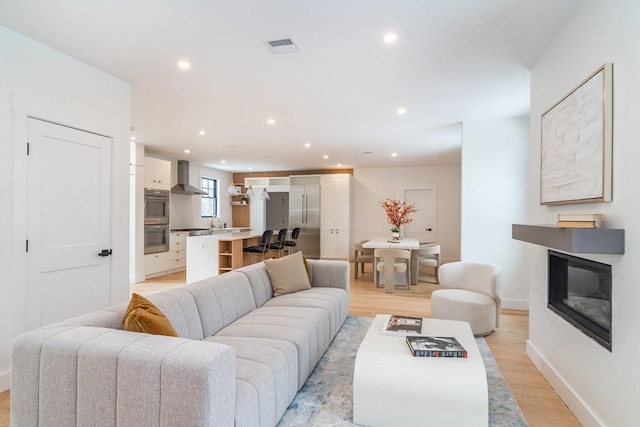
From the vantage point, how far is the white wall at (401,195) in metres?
8.95

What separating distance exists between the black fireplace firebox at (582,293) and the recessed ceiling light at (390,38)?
2024mm

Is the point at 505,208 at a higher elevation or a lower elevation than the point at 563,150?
lower

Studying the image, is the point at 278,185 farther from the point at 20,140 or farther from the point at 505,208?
the point at 20,140

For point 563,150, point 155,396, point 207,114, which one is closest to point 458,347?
point 563,150

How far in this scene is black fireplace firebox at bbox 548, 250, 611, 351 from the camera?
196cm

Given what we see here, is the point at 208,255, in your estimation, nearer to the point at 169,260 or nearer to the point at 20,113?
the point at 169,260

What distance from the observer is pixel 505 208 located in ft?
15.2

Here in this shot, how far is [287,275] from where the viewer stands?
3.57 m

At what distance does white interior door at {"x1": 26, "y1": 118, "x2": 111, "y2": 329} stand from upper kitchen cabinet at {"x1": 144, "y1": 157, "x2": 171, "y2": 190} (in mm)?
3481

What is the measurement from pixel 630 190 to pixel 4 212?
158 inches

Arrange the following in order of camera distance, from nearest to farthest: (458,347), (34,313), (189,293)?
(458,347) < (189,293) < (34,313)

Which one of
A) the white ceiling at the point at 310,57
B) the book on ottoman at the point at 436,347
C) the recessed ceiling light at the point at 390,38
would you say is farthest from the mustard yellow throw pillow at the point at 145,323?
the recessed ceiling light at the point at 390,38

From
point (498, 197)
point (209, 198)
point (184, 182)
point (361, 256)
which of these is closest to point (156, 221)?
point (184, 182)

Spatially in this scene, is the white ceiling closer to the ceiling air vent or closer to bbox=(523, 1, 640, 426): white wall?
the ceiling air vent
